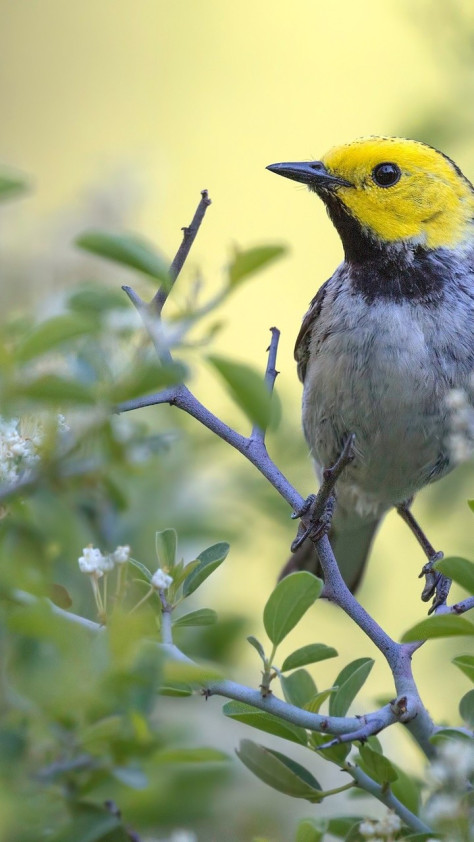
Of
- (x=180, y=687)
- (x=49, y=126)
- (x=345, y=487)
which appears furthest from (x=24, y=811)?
(x=49, y=126)

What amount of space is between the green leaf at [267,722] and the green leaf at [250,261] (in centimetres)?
66

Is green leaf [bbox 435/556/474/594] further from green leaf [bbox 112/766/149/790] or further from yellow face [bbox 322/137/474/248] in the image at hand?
yellow face [bbox 322/137/474/248]

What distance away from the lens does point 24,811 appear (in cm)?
108

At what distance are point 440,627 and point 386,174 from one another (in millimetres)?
2395

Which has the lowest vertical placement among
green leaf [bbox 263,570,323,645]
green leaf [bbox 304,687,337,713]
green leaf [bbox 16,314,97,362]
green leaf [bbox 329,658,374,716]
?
green leaf [bbox 304,687,337,713]

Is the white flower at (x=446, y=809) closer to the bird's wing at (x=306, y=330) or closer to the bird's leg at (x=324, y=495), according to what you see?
the bird's leg at (x=324, y=495)

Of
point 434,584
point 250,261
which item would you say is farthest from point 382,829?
point 434,584

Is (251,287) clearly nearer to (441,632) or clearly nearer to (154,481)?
(154,481)

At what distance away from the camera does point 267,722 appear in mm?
1543

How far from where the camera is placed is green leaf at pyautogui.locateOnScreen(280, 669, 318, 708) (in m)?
1.69

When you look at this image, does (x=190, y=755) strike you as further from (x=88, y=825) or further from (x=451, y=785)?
(x=451, y=785)

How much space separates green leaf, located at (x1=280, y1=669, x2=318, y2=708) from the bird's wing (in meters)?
2.06

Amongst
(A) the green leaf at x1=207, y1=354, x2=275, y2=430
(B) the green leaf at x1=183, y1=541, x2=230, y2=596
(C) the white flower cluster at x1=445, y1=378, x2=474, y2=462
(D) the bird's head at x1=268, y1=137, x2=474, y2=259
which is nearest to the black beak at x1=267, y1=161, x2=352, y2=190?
(D) the bird's head at x1=268, y1=137, x2=474, y2=259

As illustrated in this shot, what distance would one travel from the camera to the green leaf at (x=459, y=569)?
141 centimetres
